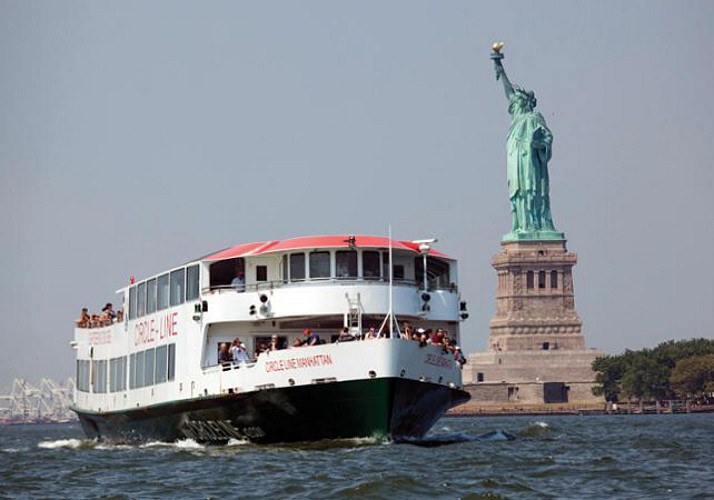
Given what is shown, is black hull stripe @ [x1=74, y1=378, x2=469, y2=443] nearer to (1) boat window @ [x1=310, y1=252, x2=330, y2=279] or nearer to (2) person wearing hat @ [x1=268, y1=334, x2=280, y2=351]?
(2) person wearing hat @ [x1=268, y1=334, x2=280, y2=351]

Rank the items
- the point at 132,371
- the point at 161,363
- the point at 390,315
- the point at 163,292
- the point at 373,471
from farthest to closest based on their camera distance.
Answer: the point at 132,371, the point at 163,292, the point at 161,363, the point at 390,315, the point at 373,471

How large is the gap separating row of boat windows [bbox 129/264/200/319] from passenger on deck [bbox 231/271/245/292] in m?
1.37

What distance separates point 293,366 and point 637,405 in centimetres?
13637

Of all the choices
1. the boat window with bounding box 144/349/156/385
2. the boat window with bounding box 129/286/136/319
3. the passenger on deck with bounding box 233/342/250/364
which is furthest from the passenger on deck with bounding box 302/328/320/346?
the boat window with bounding box 129/286/136/319

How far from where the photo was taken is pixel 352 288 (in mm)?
52562

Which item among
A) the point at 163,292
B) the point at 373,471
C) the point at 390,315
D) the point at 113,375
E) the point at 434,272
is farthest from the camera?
the point at 113,375

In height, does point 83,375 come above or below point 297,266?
below

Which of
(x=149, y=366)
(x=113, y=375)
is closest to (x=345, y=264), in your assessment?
(x=149, y=366)

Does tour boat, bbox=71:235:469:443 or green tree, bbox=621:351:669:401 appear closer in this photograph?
tour boat, bbox=71:235:469:443

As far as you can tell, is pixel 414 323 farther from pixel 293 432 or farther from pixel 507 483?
pixel 507 483

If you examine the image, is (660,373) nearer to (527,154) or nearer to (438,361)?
(527,154)

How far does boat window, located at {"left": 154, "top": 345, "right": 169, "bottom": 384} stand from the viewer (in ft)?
193

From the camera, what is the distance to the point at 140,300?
206ft

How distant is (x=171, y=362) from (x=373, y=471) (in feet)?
53.0
